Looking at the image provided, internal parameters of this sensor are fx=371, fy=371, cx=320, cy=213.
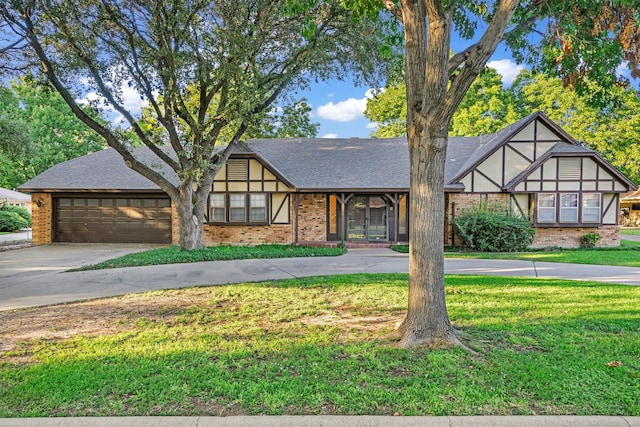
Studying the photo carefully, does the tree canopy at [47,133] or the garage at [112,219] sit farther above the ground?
the tree canopy at [47,133]

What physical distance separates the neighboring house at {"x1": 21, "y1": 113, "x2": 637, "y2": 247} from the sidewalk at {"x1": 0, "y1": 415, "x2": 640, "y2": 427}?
12.3m

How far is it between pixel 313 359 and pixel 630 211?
132 feet

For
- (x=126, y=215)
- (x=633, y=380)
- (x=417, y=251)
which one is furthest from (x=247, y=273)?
→ (x=126, y=215)

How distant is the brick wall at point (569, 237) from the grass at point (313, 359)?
355 inches

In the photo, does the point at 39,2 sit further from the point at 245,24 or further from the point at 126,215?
the point at 126,215

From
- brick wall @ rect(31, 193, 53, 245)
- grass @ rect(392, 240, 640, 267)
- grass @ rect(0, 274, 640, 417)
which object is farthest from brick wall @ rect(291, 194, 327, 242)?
brick wall @ rect(31, 193, 53, 245)

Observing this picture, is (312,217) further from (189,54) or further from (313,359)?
(313,359)

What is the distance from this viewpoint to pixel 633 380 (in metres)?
3.48

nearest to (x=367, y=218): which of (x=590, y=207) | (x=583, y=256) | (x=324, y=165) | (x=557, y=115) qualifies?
(x=324, y=165)

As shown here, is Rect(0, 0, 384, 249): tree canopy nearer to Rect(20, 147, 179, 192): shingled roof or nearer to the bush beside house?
Rect(20, 147, 179, 192): shingled roof

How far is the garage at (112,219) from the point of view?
1619cm

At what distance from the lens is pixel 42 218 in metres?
16.1

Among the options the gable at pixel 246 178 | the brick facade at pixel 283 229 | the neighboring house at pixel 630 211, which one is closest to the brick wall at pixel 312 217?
the brick facade at pixel 283 229

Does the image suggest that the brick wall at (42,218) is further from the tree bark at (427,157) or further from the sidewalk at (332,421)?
the tree bark at (427,157)
